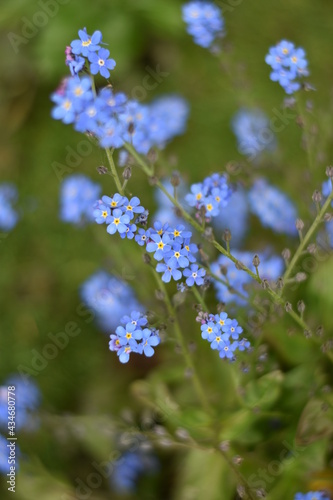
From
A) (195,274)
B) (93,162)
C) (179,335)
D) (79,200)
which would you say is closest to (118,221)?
(195,274)

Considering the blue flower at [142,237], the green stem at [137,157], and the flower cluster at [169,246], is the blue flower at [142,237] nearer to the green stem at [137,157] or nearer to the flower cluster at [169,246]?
the flower cluster at [169,246]

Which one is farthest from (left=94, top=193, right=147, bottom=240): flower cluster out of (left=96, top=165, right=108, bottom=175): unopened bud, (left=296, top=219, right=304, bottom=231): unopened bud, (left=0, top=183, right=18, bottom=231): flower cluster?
(left=0, top=183, right=18, bottom=231): flower cluster

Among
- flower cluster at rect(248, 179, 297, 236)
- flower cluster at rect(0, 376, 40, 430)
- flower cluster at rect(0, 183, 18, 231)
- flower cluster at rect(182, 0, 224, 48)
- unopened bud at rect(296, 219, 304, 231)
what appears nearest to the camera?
unopened bud at rect(296, 219, 304, 231)

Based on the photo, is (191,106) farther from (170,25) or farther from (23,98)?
(23,98)

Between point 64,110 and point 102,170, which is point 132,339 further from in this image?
point 64,110

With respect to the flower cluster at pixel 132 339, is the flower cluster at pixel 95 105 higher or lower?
higher

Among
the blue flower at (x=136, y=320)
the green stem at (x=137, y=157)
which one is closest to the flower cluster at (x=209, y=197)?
the green stem at (x=137, y=157)

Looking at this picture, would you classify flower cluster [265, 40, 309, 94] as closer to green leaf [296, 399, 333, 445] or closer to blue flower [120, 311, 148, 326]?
blue flower [120, 311, 148, 326]
